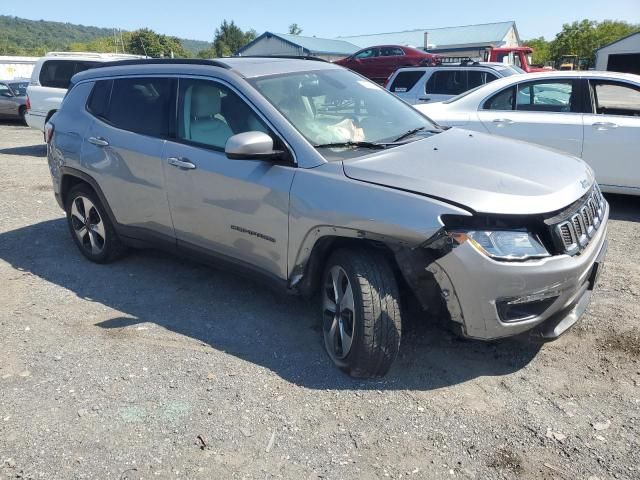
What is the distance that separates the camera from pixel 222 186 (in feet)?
12.4

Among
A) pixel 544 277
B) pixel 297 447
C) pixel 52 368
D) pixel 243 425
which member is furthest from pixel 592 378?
pixel 52 368

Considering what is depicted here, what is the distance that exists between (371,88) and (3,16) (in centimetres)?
19501

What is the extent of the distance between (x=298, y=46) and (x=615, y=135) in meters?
42.1

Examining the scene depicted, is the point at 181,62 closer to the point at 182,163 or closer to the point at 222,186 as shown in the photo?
the point at 182,163

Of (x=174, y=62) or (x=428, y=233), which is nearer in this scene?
(x=428, y=233)

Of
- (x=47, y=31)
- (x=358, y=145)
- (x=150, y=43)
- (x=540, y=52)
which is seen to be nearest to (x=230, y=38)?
(x=150, y=43)

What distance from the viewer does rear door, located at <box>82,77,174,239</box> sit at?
4.31 metres

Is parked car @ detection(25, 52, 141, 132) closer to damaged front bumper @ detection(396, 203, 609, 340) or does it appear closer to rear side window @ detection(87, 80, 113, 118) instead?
rear side window @ detection(87, 80, 113, 118)

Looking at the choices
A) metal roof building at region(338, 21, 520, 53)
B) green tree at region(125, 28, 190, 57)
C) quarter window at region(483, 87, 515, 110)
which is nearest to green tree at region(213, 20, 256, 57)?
green tree at region(125, 28, 190, 57)

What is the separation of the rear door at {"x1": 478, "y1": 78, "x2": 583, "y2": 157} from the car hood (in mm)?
3151

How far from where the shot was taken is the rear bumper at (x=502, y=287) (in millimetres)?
2787

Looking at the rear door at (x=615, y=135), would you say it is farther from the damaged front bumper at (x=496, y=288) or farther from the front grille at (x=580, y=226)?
the damaged front bumper at (x=496, y=288)

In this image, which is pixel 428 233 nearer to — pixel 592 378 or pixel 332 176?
pixel 332 176

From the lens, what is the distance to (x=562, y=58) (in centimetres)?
5494
